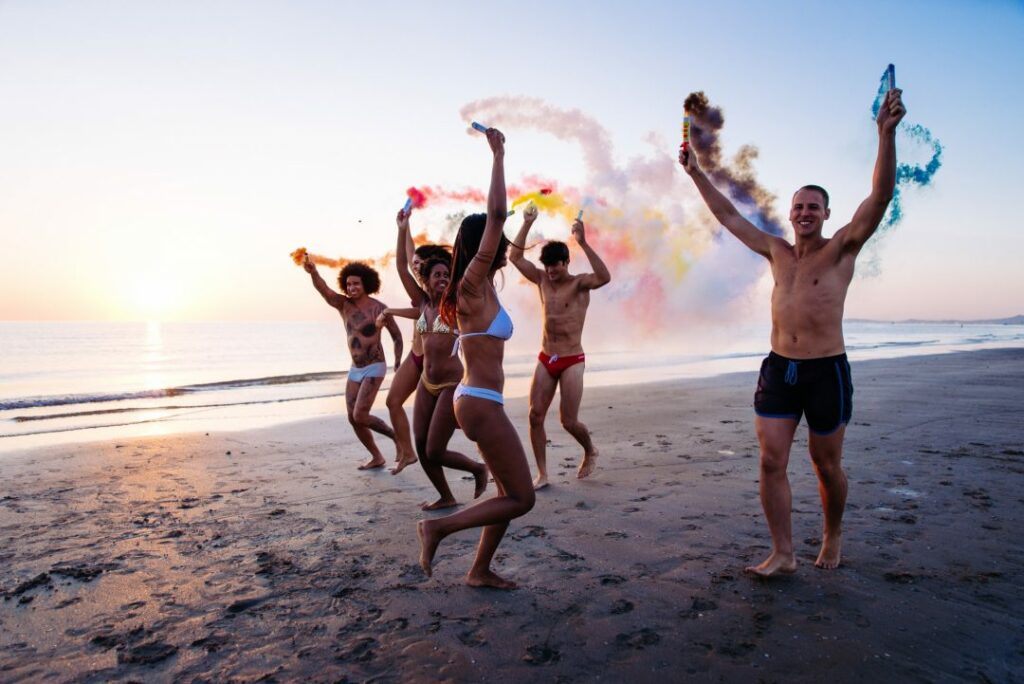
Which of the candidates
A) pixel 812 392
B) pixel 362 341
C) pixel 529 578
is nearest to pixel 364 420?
pixel 362 341

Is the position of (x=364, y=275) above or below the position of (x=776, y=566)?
above

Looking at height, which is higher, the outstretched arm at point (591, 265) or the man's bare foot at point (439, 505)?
the outstretched arm at point (591, 265)

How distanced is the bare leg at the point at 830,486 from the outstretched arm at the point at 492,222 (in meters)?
2.22

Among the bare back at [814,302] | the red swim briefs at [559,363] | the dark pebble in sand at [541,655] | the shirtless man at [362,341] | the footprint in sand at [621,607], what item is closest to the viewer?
the dark pebble in sand at [541,655]

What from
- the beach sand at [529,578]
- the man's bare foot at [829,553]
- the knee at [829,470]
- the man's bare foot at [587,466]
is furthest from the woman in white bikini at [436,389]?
the man's bare foot at [829,553]

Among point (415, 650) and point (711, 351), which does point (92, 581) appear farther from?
point (711, 351)

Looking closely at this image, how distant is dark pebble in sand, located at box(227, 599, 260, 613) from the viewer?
3404 millimetres

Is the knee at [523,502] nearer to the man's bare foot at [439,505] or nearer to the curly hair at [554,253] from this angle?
the man's bare foot at [439,505]

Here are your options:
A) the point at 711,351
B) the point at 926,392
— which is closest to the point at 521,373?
the point at 926,392

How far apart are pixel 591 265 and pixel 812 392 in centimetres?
291

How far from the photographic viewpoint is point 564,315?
21.2 ft

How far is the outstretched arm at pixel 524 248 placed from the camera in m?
5.98

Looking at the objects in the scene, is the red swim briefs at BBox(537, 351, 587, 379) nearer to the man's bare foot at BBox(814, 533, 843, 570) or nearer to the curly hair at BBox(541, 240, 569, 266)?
the curly hair at BBox(541, 240, 569, 266)

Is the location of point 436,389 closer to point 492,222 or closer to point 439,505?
point 439,505
